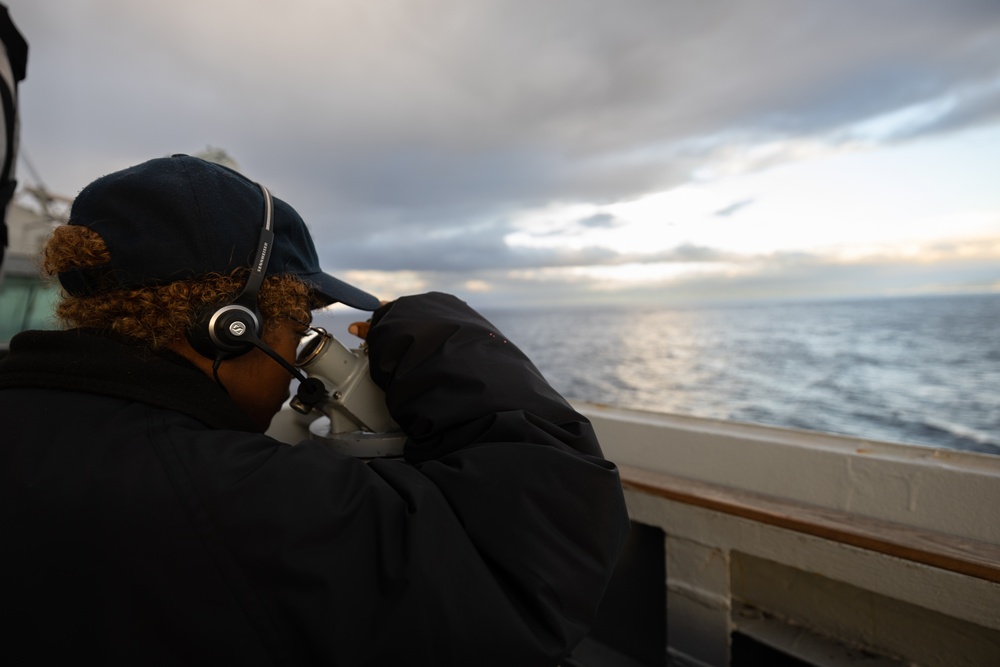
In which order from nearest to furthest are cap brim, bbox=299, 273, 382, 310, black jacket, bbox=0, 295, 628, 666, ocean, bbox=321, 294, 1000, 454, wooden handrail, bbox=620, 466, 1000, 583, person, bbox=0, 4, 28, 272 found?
1. black jacket, bbox=0, 295, 628, 666
2. cap brim, bbox=299, 273, 382, 310
3. wooden handrail, bbox=620, 466, 1000, 583
4. person, bbox=0, 4, 28, 272
5. ocean, bbox=321, 294, 1000, 454

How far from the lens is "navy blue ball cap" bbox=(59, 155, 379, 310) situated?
0.74 metres

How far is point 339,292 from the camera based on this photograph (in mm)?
941

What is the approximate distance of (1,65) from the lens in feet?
5.26

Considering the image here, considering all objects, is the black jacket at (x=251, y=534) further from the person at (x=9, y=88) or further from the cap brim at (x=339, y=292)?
the person at (x=9, y=88)

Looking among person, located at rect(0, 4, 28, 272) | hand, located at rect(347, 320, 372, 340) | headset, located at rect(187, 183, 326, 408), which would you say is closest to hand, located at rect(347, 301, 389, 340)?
hand, located at rect(347, 320, 372, 340)

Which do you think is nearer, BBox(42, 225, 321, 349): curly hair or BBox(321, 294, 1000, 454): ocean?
BBox(42, 225, 321, 349): curly hair

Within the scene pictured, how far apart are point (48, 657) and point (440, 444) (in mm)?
513

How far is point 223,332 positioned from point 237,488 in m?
0.26

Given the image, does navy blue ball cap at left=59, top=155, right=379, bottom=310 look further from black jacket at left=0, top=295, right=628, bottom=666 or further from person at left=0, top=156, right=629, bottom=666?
black jacket at left=0, top=295, right=628, bottom=666

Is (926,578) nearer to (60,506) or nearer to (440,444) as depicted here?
(440,444)

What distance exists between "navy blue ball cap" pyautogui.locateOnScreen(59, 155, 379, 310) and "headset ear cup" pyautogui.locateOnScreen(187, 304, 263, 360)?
75mm

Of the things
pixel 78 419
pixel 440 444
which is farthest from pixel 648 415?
pixel 78 419

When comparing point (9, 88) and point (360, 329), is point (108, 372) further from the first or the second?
point (9, 88)

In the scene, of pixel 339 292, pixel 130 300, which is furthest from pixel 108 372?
pixel 339 292
